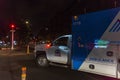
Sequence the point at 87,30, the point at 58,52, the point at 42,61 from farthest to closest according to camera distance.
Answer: the point at 42,61 < the point at 58,52 < the point at 87,30

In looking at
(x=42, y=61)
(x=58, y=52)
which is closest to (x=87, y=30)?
(x=58, y=52)

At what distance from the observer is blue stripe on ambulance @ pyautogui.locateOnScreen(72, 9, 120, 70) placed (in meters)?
11.3

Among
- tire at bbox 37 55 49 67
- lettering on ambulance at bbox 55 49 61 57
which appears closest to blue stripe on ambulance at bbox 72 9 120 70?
lettering on ambulance at bbox 55 49 61 57

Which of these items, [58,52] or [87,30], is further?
[58,52]

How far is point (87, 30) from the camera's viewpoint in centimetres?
1234

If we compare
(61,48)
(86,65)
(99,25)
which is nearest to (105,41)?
(99,25)

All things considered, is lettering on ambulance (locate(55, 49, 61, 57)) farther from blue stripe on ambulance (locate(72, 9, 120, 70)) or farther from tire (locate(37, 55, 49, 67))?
blue stripe on ambulance (locate(72, 9, 120, 70))

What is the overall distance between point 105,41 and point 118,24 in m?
0.94

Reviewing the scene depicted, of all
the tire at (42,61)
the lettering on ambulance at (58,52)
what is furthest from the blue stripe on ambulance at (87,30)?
the tire at (42,61)

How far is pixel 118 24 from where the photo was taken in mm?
10852

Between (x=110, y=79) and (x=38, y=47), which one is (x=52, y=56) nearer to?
(x=38, y=47)

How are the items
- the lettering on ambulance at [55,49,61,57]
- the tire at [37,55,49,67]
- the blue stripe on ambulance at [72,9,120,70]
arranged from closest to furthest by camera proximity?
the blue stripe on ambulance at [72,9,120,70] → the lettering on ambulance at [55,49,61,57] → the tire at [37,55,49,67]

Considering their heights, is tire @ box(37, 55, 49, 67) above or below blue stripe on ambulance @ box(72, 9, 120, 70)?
below

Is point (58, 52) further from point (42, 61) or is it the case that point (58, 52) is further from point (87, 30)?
point (87, 30)
